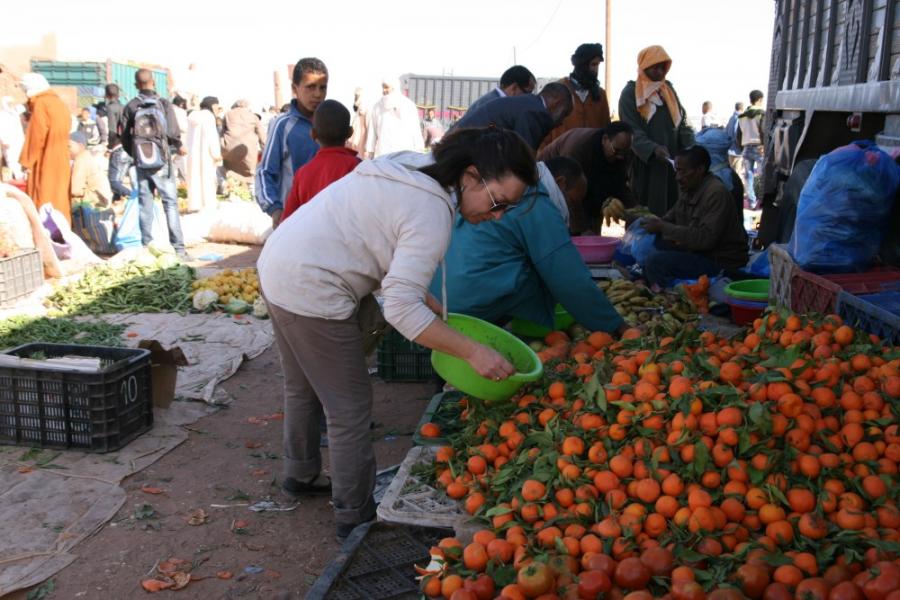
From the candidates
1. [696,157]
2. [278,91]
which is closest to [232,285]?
[696,157]

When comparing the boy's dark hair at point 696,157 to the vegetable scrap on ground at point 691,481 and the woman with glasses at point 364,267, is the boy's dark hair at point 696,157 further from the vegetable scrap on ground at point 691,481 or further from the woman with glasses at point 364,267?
the woman with glasses at point 364,267

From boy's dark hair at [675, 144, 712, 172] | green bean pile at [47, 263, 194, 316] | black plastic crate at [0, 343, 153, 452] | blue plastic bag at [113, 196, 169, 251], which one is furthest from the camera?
blue plastic bag at [113, 196, 169, 251]

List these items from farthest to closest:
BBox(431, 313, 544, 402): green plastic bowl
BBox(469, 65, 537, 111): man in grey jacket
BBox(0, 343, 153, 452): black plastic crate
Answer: BBox(469, 65, 537, 111): man in grey jacket → BBox(0, 343, 153, 452): black plastic crate → BBox(431, 313, 544, 402): green plastic bowl

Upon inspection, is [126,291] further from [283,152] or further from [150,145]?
[283,152]

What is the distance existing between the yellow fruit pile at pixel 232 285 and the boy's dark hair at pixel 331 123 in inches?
125

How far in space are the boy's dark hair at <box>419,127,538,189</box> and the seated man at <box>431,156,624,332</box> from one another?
2.68 feet

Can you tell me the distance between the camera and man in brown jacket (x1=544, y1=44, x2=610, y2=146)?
791 centimetres

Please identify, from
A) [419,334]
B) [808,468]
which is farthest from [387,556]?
[808,468]

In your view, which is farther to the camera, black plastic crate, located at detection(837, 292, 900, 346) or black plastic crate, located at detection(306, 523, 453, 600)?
black plastic crate, located at detection(837, 292, 900, 346)

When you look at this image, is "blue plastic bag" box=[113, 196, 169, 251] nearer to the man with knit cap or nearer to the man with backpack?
the man with backpack

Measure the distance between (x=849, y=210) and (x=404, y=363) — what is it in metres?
2.92

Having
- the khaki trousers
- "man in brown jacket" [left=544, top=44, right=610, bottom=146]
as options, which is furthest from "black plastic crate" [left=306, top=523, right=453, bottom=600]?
"man in brown jacket" [left=544, top=44, right=610, bottom=146]

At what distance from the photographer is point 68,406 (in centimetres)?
436

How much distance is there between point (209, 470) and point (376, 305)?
1.65 m
